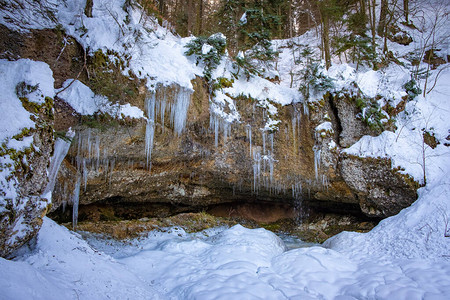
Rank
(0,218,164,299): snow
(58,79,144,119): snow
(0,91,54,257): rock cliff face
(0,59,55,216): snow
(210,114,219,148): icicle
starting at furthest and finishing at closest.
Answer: (210,114,219,148): icicle → (58,79,144,119): snow → (0,59,55,216): snow → (0,91,54,257): rock cliff face → (0,218,164,299): snow

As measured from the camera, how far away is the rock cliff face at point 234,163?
8.12 meters

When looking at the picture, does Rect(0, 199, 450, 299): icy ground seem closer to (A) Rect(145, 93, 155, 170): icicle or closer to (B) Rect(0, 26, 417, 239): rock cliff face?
(B) Rect(0, 26, 417, 239): rock cliff face

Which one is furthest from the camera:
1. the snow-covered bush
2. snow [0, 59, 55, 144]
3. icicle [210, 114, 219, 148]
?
icicle [210, 114, 219, 148]

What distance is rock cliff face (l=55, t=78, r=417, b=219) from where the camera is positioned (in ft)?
26.6

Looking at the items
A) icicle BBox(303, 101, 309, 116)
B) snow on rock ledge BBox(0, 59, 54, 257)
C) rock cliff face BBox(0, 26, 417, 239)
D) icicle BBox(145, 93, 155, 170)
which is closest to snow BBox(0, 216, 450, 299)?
snow on rock ledge BBox(0, 59, 54, 257)

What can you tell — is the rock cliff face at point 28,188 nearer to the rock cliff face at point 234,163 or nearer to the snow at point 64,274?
the snow at point 64,274

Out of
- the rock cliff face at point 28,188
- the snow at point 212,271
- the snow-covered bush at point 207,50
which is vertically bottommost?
the snow at point 212,271

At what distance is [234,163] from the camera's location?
33.3ft

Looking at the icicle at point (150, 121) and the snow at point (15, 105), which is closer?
the snow at point (15, 105)

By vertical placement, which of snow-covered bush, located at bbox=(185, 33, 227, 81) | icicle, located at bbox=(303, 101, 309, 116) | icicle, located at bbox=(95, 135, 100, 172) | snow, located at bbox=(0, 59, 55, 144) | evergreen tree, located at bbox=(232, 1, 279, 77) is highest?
evergreen tree, located at bbox=(232, 1, 279, 77)

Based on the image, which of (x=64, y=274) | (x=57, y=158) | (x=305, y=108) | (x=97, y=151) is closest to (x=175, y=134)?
(x=97, y=151)

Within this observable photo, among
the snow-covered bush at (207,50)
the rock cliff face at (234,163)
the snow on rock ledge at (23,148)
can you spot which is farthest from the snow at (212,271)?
the snow-covered bush at (207,50)

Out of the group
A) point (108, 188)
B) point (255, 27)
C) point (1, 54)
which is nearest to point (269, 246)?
point (108, 188)

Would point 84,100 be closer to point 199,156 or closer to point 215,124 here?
point 215,124
